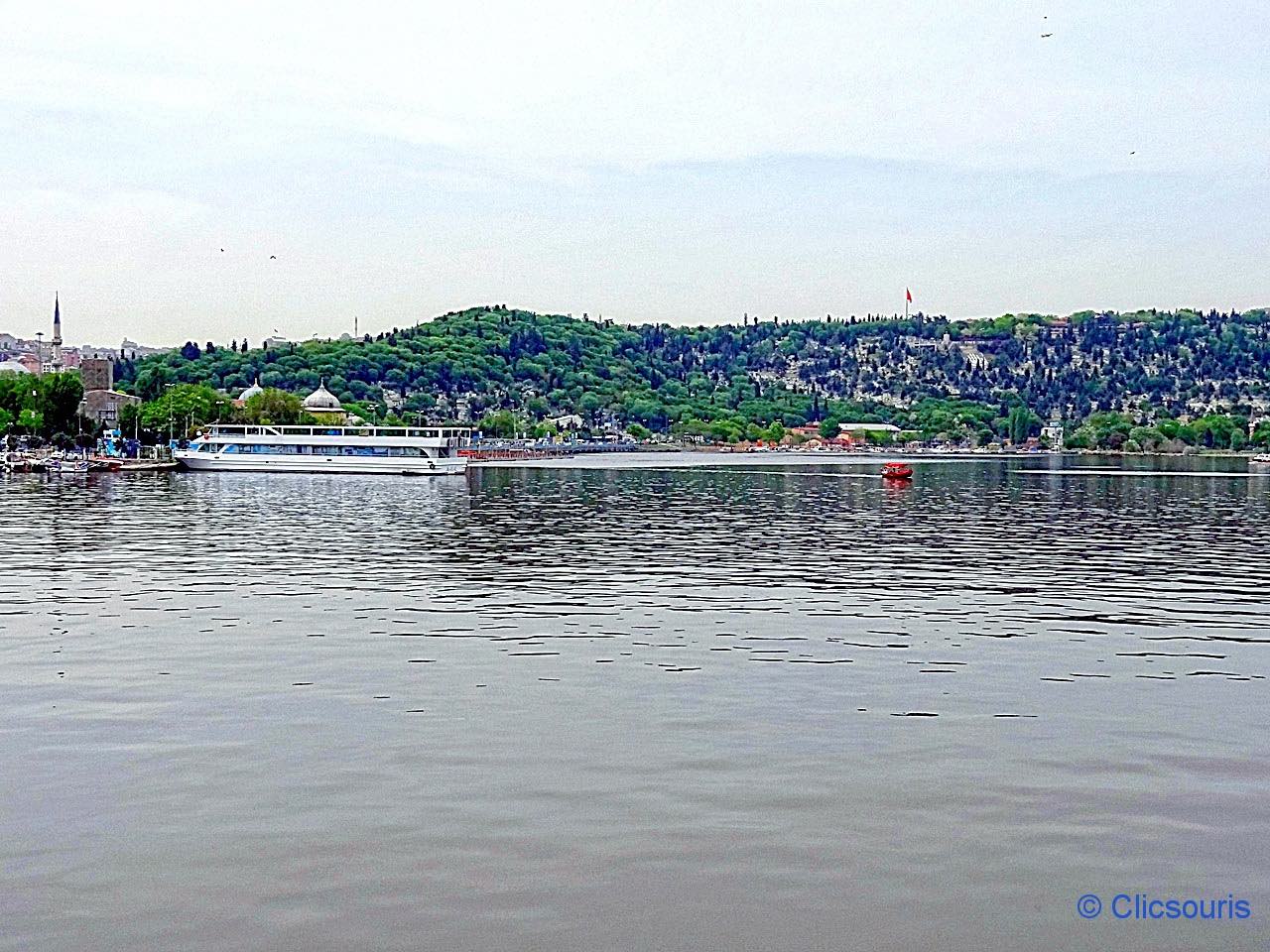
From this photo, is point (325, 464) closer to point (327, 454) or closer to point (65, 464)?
point (327, 454)

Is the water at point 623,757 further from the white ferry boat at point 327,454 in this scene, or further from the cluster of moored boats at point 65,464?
the white ferry boat at point 327,454

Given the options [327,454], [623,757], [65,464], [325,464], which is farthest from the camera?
[327,454]

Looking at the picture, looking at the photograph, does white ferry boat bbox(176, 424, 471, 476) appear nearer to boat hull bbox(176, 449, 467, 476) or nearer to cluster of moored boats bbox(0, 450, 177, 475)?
boat hull bbox(176, 449, 467, 476)

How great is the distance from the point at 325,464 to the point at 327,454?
6.22 ft

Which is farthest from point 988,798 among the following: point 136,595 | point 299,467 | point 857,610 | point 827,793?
point 299,467

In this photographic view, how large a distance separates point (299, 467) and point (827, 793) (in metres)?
124

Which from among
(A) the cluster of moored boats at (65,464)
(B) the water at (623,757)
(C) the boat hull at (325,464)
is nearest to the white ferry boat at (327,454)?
(C) the boat hull at (325,464)

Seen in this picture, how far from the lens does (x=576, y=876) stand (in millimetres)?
13727

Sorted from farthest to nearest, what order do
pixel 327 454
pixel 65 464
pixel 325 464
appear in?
pixel 327 454 → pixel 325 464 → pixel 65 464

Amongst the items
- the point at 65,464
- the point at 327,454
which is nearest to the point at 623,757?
the point at 65,464

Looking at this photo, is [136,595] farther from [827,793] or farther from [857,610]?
[827,793]

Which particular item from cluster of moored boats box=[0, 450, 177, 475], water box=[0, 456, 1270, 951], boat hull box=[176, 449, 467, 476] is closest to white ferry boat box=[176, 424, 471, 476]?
boat hull box=[176, 449, 467, 476]

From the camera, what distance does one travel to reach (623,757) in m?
18.2

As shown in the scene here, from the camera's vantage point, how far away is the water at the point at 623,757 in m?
12.9
